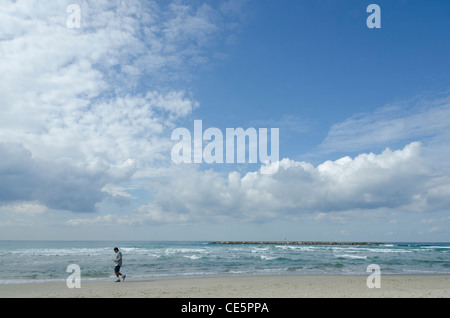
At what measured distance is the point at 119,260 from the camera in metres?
16.8

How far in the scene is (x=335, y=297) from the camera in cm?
1152
